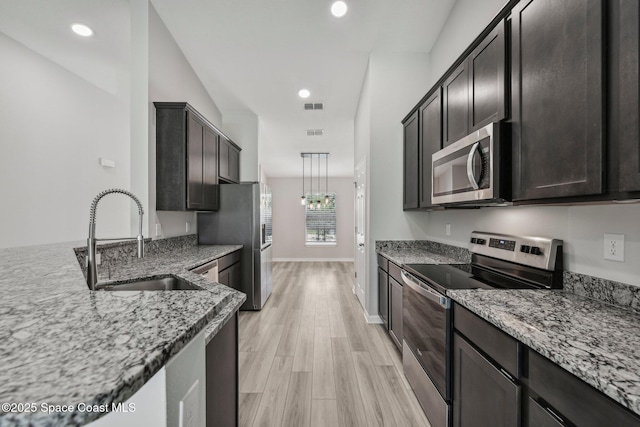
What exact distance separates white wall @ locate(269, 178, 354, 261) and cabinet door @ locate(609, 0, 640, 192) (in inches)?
307

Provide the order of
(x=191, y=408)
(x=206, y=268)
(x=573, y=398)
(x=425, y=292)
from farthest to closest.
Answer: (x=206, y=268)
(x=425, y=292)
(x=573, y=398)
(x=191, y=408)

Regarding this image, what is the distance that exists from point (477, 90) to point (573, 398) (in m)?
1.66

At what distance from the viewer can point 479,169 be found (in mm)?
1602

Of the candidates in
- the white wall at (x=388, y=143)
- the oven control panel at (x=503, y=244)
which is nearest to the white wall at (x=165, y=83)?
the white wall at (x=388, y=143)

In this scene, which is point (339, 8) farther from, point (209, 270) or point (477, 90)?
point (209, 270)

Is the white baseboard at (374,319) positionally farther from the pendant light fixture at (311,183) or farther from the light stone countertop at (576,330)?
the pendant light fixture at (311,183)

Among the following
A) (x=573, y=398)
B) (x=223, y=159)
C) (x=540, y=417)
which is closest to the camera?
(x=573, y=398)

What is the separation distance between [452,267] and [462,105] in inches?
47.9

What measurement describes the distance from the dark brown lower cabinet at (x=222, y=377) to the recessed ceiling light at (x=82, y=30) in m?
3.29

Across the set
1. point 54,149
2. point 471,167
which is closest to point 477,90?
point 471,167

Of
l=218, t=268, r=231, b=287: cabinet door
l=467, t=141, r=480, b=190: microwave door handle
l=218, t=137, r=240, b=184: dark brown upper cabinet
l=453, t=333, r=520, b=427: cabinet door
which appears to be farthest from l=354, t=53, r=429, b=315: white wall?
l=218, t=137, r=240, b=184: dark brown upper cabinet

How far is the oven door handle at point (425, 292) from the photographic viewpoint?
1502 mm

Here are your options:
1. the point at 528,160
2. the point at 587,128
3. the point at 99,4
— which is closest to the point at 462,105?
the point at 528,160

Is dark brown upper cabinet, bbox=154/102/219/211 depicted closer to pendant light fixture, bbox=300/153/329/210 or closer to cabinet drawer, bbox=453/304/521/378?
cabinet drawer, bbox=453/304/521/378
